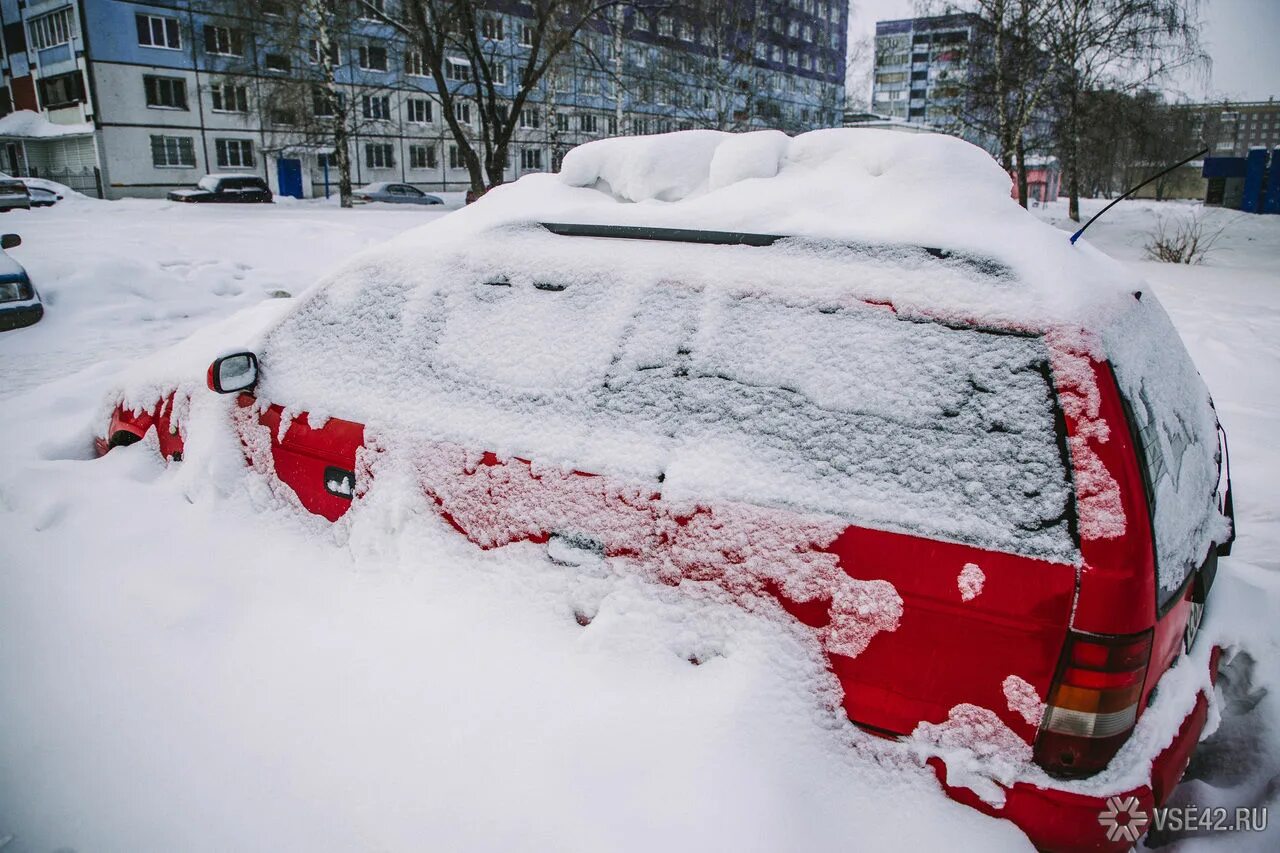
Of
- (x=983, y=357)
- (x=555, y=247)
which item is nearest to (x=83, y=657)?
(x=555, y=247)

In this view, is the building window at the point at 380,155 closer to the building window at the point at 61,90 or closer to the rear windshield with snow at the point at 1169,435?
the building window at the point at 61,90

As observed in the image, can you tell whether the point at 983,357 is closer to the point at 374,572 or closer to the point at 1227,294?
the point at 374,572

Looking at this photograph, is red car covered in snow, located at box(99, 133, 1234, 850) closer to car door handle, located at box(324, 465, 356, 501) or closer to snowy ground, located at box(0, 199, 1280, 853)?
car door handle, located at box(324, 465, 356, 501)

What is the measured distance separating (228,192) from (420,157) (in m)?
Answer: 14.5

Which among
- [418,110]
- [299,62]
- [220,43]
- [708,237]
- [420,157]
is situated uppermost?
[220,43]

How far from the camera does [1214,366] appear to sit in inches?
255

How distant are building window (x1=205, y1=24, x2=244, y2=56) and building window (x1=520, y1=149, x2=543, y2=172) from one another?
1547 cm

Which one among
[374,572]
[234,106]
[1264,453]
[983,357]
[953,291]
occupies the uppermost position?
[234,106]

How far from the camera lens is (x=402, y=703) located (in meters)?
1.89


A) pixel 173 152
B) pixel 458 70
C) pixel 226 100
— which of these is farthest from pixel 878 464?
pixel 458 70

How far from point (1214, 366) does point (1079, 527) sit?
6564 mm

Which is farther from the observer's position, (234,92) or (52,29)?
(52,29)

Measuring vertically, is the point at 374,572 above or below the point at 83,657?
above

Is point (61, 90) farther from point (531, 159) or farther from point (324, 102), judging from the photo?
point (531, 159)
